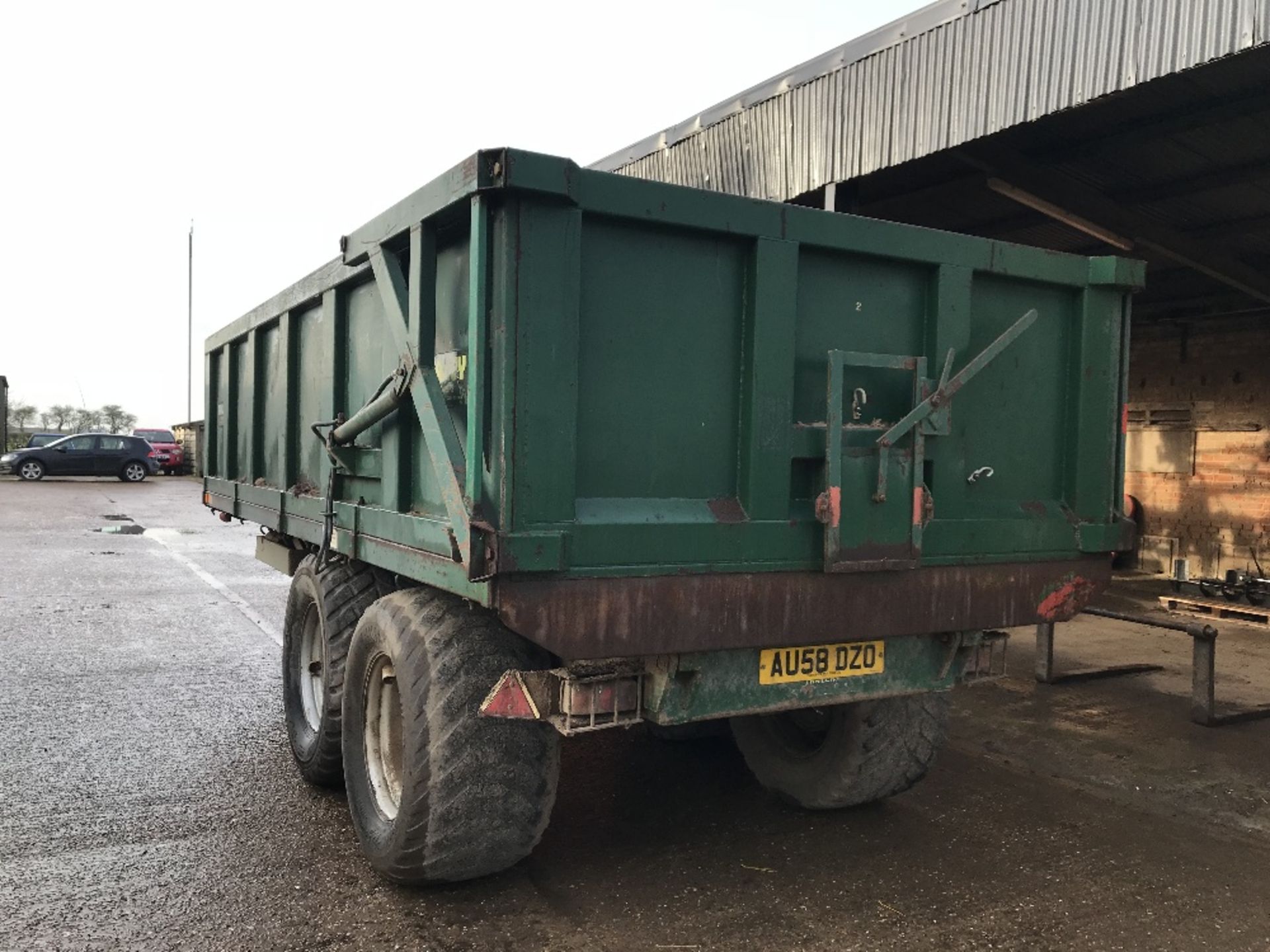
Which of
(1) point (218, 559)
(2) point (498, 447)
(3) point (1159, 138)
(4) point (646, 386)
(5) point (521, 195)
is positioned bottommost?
(1) point (218, 559)

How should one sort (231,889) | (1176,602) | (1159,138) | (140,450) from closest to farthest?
(231,889)
(1159,138)
(1176,602)
(140,450)

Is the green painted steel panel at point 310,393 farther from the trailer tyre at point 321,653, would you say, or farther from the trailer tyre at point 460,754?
the trailer tyre at point 460,754

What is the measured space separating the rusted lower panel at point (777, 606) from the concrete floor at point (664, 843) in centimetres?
96

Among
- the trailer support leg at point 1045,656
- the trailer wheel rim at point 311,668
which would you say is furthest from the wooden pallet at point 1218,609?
the trailer wheel rim at point 311,668

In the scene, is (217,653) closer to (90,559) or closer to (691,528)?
(691,528)

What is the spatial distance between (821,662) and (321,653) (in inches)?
96.1

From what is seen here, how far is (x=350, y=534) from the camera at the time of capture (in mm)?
4121

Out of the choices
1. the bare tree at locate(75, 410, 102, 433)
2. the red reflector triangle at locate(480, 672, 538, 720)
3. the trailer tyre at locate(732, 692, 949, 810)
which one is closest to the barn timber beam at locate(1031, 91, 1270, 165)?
the trailer tyre at locate(732, 692, 949, 810)

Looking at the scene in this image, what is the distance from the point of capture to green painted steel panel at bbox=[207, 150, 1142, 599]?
115 inches

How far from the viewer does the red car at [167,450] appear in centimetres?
3753

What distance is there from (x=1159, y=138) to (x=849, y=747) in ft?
21.4

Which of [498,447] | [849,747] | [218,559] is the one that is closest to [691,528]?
[498,447]

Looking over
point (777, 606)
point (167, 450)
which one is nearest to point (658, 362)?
point (777, 606)

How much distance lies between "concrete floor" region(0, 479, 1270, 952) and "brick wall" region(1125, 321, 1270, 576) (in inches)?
236
